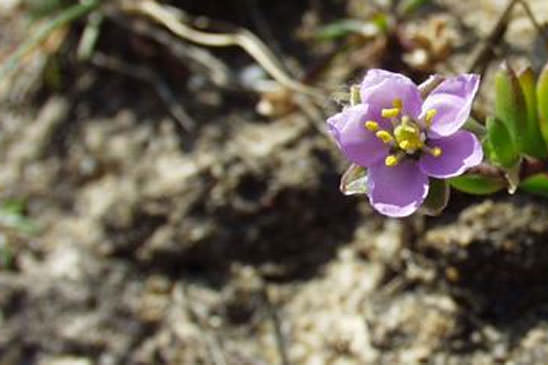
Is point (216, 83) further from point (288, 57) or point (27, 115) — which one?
point (27, 115)

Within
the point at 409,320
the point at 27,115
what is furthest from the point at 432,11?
the point at 27,115

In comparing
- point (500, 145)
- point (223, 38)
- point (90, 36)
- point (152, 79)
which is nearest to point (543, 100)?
point (500, 145)

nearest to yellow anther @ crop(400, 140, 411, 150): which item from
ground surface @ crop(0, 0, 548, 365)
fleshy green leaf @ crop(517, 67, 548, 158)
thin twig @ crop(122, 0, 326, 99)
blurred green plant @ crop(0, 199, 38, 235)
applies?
fleshy green leaf @ crop(517, 67, 548, 158)

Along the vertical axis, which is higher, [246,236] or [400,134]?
[246,236]

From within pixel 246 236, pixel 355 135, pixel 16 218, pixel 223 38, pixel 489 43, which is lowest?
pixel 355 135

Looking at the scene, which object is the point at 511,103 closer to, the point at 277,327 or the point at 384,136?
the point at 384,136

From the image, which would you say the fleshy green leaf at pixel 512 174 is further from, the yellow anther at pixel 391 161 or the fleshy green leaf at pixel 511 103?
the yellow anther at pixel 391 161
